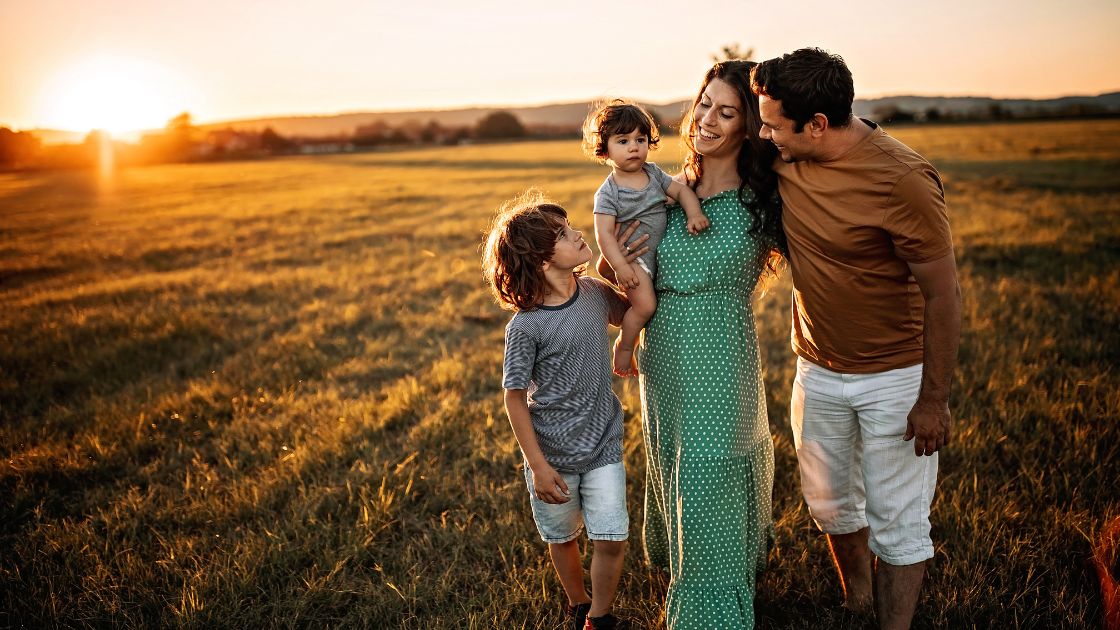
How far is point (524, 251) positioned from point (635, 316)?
566mm

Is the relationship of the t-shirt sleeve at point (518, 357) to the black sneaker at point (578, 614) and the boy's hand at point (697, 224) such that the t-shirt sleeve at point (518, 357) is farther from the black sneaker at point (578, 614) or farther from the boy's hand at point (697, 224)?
the black sneaker at point (578, 614)

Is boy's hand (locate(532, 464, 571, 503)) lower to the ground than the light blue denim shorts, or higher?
higher

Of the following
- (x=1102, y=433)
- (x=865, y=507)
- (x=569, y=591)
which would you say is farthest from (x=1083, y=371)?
(x=569, y=591)

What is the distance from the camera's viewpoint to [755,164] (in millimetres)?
2518

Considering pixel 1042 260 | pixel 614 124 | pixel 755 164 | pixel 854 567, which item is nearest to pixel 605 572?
pixel 854 567

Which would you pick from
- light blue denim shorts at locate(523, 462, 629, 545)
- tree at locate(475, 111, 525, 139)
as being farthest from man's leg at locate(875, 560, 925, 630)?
tree at locate(475, 111, 525, 139)

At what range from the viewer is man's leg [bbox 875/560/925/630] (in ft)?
8.21

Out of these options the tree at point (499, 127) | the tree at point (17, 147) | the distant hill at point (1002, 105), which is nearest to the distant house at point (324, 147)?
the tree at point (499, 127)

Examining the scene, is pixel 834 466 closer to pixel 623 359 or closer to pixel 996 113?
pixel 623 359

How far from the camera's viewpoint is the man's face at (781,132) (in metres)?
2.24

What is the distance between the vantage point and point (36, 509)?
12.3 ft

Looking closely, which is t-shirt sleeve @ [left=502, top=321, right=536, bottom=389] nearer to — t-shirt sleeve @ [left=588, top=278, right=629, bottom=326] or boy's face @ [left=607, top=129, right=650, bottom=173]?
t-shirt sleeve @ [left=588, top=278, right=629, bottom=326]

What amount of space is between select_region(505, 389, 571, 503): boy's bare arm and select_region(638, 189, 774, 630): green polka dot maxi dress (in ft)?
1.63

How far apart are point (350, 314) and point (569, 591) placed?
227 inches
